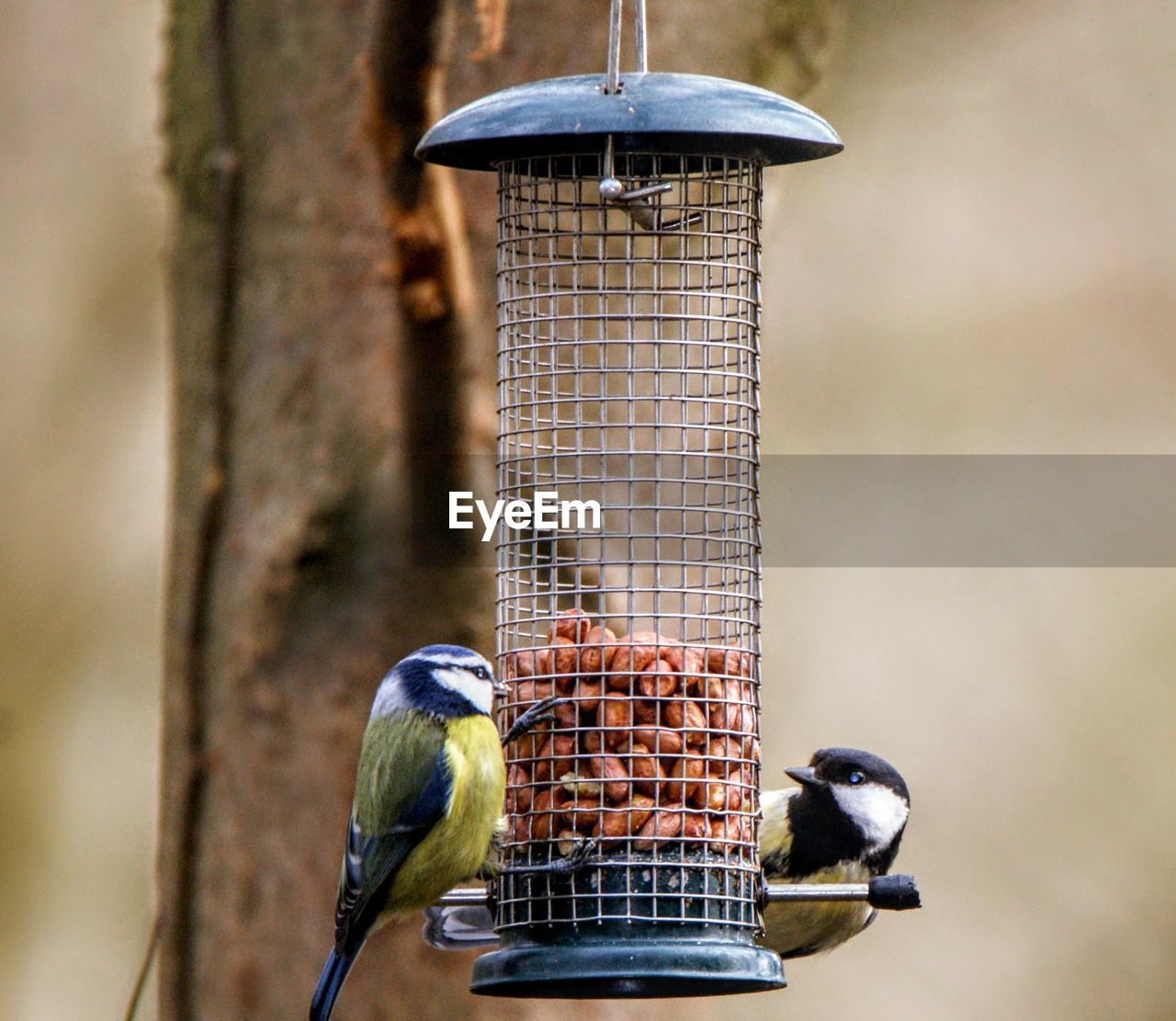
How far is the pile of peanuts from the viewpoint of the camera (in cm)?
445

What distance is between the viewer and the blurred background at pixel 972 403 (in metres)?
9.66

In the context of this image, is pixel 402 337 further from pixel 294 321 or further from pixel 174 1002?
pixel 174 1002

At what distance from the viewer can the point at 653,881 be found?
4.36m

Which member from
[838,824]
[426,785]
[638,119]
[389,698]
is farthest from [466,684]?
[638,119]

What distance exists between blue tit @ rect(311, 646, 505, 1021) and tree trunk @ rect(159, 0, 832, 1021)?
136mm

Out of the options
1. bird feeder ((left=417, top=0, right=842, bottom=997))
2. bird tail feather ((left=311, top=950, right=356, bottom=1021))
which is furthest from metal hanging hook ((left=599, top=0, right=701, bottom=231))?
bird tail feather ((left=311, top=950, right=356, bottom=1021))

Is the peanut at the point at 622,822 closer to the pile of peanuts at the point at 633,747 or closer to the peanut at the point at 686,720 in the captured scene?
the pile of peanuts at the point at 633,747

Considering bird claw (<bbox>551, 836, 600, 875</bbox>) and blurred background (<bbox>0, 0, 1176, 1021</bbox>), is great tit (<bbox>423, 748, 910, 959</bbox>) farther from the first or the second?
blurred background (<bbox>0, 0, 1176, 1021</bbox>)

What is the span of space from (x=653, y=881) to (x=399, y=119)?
186 centimetres

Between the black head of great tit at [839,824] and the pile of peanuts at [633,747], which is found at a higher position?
the pile of peanuts at [633,747]

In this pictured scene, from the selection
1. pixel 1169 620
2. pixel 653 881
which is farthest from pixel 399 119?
pixel 1169 620

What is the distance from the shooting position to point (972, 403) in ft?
35.3

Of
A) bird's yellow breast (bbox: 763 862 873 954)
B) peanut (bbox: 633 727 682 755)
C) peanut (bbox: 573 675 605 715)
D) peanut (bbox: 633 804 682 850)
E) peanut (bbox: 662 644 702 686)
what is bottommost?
bird's yellow breast (bbox: 763 862 873 954)

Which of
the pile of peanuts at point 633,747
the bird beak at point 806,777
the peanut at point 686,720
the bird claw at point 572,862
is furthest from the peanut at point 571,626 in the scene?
the bird beak at point 806,777
